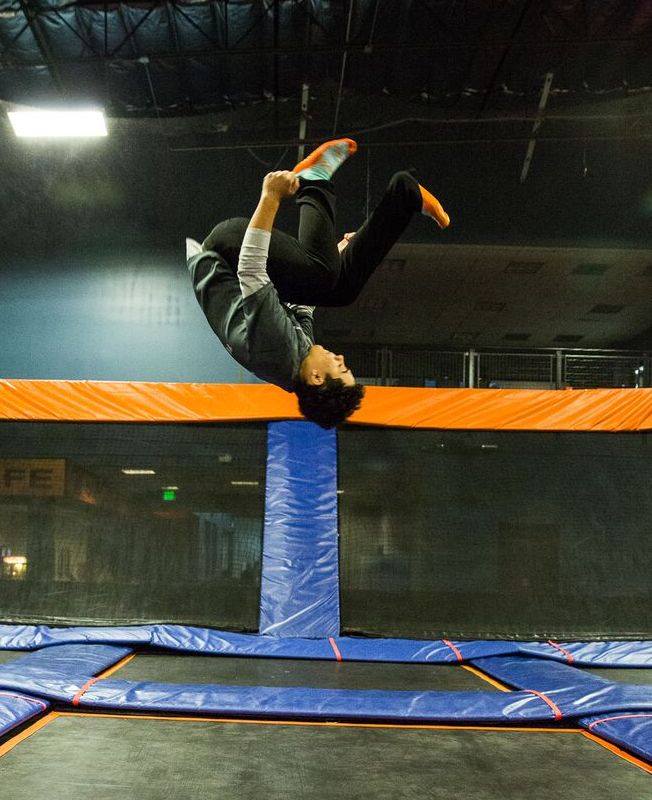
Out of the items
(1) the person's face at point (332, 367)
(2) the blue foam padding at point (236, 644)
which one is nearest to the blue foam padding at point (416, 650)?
(2) the blue foam padding at point (236, 644)

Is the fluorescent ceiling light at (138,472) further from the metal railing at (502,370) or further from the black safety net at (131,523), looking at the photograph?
the metal railing at (502,370)

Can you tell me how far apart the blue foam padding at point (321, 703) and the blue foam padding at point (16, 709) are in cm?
14

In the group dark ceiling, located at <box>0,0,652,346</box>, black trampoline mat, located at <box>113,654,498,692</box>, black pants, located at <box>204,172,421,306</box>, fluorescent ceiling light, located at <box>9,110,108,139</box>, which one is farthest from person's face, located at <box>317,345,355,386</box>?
fluorescent ceiling light, located at <box>9,110,108,139</box>

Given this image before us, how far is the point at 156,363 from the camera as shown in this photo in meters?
5.90

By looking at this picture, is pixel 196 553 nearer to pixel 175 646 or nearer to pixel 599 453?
pixel 175 646

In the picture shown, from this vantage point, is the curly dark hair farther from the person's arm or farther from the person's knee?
the person's knee

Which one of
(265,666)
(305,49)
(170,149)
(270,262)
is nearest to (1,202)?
(170,149)

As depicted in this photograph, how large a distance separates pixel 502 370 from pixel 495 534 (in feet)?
23.1

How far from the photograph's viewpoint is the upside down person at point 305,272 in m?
1.58

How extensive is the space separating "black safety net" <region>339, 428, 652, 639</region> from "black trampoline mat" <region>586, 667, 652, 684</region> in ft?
1.26

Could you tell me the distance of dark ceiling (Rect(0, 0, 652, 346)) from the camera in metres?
4.16

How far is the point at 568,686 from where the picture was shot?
93.0 inches

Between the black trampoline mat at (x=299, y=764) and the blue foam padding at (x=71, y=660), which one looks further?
the blue foam padding at (x=71, y=660)

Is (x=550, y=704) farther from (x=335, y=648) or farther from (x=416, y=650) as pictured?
(x=335, y=648)
